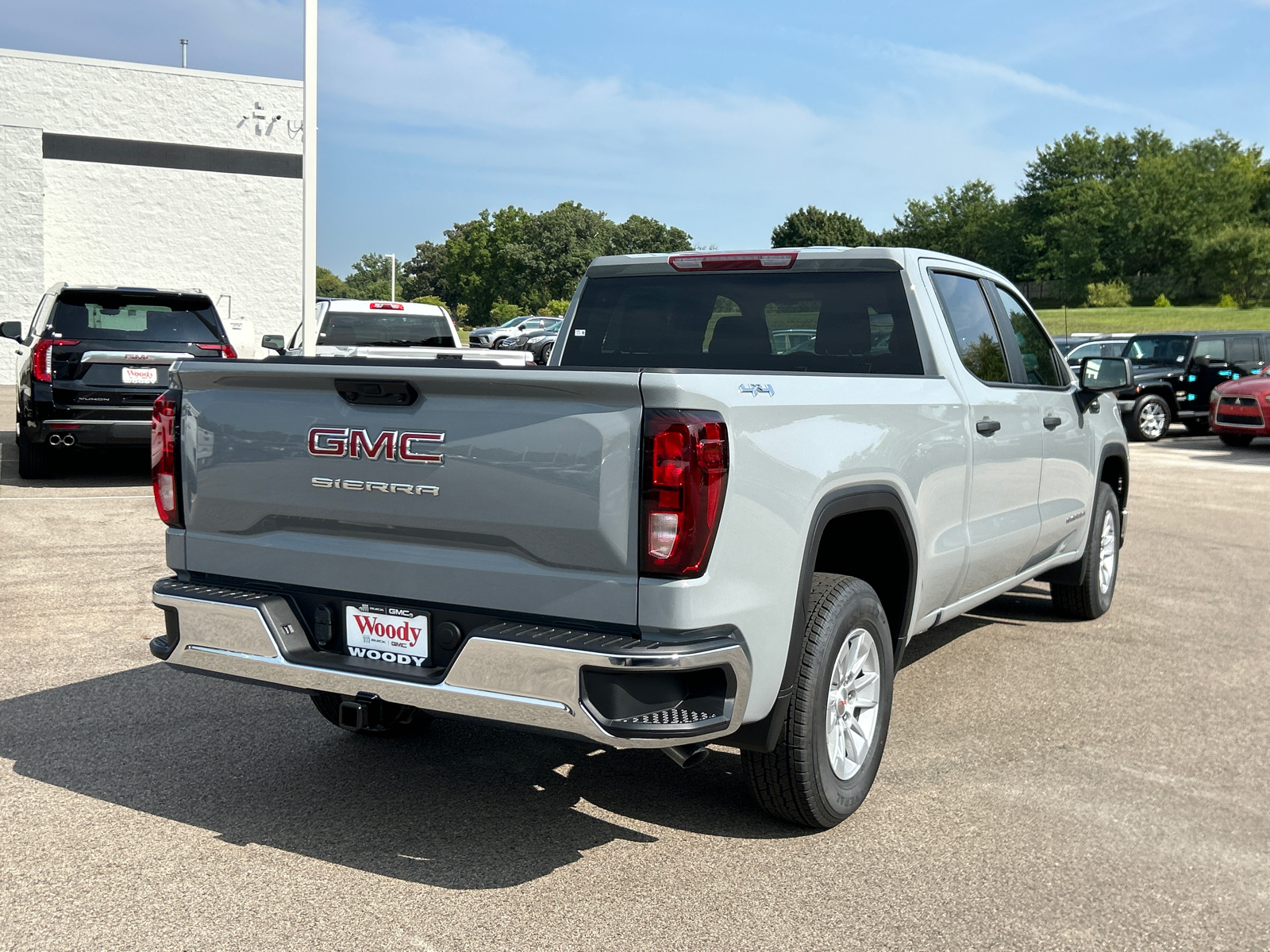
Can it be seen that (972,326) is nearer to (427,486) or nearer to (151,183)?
(427,486)

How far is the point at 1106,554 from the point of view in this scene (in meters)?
7.29

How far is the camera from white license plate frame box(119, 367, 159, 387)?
11344mm

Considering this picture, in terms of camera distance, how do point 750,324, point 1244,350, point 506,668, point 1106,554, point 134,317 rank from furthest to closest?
point 1244,350
point 134,317
point 1106,554
point 750,324
point 506,668

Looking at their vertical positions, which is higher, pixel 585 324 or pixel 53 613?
pixel 585 324

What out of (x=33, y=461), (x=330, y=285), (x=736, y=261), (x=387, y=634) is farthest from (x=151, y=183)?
(x=330, y=285)

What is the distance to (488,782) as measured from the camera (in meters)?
4.39

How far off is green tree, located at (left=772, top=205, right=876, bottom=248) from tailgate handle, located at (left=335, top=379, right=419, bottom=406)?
117032mm

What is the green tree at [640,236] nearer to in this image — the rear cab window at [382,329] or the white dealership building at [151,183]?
the white dealership building at [151,183]

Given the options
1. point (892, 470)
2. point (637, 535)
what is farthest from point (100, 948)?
point (892, 470)

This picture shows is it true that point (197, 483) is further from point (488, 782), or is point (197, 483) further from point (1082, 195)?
point (1082, 195)

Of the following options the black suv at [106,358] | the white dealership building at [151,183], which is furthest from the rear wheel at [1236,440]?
the white dealership building at [151,183]

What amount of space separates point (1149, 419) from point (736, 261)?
18373 millimetres

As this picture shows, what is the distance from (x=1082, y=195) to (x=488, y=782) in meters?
106

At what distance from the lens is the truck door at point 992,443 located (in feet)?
16.4
